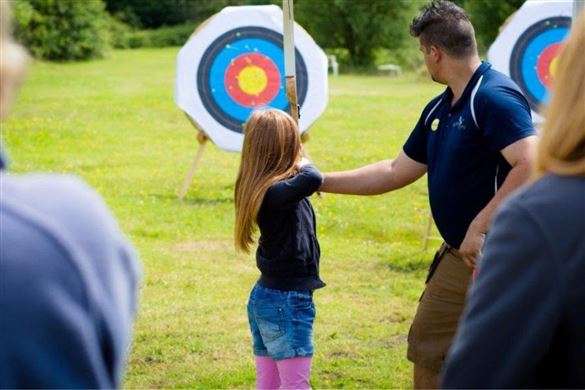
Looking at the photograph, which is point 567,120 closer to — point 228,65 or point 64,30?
point 228,65

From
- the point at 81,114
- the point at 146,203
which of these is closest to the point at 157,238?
the point at 146,203

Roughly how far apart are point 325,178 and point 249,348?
66.0 inches

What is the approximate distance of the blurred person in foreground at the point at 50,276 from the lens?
1.24 metres

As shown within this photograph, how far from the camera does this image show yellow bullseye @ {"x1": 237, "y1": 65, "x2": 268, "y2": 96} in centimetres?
918

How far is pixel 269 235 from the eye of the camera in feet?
12.2

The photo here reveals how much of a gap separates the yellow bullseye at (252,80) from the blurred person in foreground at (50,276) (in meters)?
7.88

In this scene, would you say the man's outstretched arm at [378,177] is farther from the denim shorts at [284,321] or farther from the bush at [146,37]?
the bush at [146,37]

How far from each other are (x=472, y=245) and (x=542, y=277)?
196 cm

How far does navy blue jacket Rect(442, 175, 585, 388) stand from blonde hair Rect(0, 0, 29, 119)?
2.22 feet

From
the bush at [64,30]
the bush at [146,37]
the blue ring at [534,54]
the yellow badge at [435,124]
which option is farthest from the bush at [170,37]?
the yellow badge at [435,124]

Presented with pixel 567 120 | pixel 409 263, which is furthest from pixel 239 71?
pixel 567 120

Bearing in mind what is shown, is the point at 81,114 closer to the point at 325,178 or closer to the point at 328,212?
the point at 328,212

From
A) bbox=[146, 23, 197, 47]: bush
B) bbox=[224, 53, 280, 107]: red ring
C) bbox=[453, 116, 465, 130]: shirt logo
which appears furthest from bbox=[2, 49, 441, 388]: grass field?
bbox=[146, 23, 197, 47]: bush

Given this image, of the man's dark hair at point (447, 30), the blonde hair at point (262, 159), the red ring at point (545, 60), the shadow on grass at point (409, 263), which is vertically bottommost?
the shadow on grass at point (409, 263)
